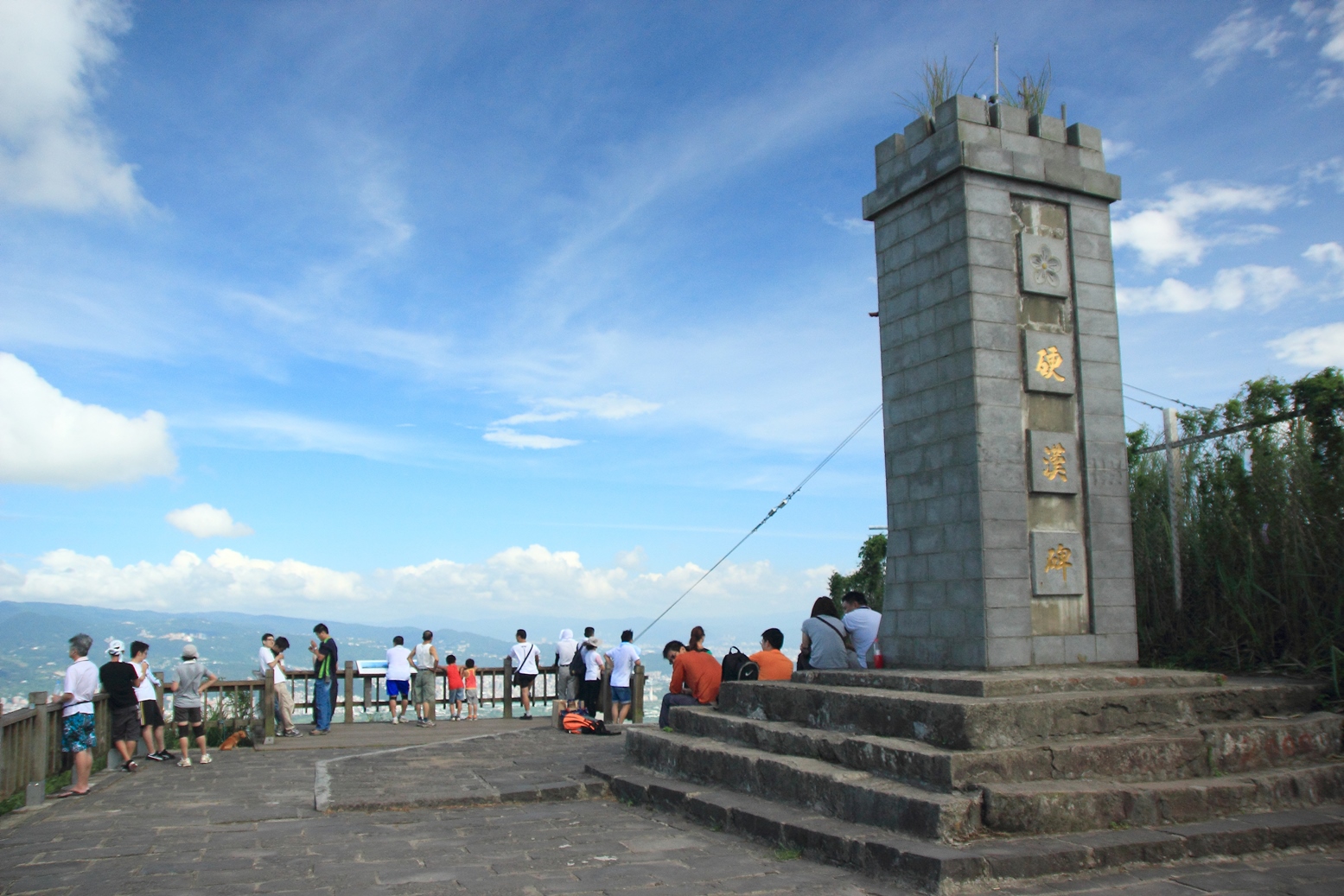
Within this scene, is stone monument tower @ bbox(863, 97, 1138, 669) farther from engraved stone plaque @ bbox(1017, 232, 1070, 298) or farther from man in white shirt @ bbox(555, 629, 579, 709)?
man in white shirt @ bbox(555, 629, 579, 709)

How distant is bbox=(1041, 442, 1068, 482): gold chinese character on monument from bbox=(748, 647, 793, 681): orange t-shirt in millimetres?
3186

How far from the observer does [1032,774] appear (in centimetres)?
567

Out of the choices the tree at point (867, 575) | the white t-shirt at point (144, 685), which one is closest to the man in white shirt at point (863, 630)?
the white t-shirt at point (144, 685)

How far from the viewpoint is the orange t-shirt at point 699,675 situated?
1001cm

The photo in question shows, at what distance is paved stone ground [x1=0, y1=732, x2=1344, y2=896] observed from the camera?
198 inches

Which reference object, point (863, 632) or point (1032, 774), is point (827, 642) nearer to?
point (863, 632)

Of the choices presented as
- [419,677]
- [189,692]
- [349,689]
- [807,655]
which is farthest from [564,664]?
[807,655]

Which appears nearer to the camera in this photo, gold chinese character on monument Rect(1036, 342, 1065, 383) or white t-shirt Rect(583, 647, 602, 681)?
gold chinese character on monument Rect(1036, 342, 1065, 383)

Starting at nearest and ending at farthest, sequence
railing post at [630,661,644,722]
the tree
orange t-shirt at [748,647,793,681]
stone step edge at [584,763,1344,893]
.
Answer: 1. stone step edge at [584,763,1344,893]
2. orange t-shirt at [748,647,793,681]
3. railing post at [630,661,644,722]
4. the tree

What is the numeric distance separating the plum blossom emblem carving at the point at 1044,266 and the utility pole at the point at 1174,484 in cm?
248

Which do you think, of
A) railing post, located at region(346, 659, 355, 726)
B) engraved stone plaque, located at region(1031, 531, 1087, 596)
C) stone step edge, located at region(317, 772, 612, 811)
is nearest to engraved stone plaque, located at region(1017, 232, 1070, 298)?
engraved stone plaque, located at region(1031, 531, 1087, 596)

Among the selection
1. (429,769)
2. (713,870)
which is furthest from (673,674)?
(713,870)

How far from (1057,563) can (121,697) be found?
10.4 m

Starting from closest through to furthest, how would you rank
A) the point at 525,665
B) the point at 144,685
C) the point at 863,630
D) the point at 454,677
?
the point at 863,630 < the point at 144,685 < the point at 525,665 < the point at 454,677
